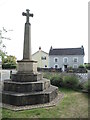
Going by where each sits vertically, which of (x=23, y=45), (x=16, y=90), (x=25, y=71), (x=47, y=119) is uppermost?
(x=23, y=45)

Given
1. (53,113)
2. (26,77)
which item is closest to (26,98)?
(53,113)

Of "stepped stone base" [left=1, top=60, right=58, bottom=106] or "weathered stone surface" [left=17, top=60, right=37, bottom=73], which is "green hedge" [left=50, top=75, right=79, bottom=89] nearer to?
"stepped stone base" [left=1, top=60, right=58, bottom=106]

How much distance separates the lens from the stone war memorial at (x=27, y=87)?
25.0 feet

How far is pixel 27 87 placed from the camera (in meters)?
8.56

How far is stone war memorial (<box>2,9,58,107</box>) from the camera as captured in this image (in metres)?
7.62

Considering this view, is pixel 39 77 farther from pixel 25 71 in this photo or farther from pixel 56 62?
pixel 56 62

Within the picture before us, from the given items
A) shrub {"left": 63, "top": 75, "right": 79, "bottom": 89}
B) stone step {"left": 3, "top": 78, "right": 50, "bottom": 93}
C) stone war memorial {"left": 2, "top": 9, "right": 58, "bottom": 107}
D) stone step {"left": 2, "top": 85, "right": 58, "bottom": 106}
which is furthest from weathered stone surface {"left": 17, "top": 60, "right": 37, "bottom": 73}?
Result: shrub {"left": 63, "top": 75, "right": 79, "bottom": 89}

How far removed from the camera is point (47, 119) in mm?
5691

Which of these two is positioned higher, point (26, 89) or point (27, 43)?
point (27, 43)

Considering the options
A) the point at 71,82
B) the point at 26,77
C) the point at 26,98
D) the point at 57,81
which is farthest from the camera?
the point at 57,81

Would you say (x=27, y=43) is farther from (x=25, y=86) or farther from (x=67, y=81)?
(x=67, y=81)

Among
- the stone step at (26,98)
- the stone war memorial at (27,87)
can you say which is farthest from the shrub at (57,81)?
the stone step at (26,98)

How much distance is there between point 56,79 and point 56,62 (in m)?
36.9

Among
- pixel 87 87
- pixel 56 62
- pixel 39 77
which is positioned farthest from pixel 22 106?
pixel 56 62
